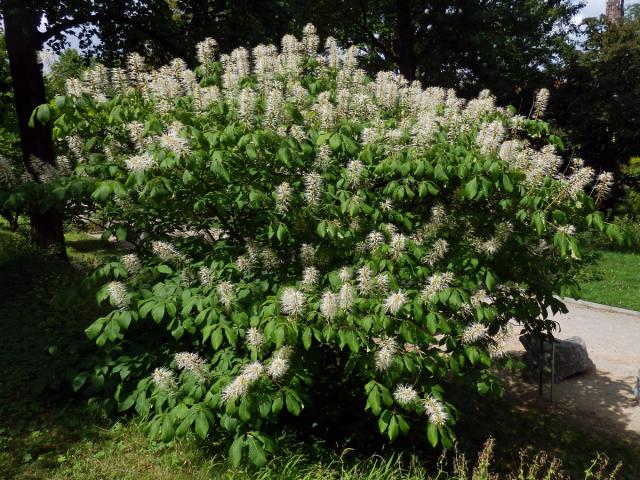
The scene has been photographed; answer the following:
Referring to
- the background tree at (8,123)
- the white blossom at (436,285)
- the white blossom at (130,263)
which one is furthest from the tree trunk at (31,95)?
the white blossom at (436,285)

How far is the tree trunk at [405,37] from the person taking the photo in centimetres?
1875

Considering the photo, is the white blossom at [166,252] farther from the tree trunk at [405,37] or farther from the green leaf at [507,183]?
the tree trunk at [405,37]

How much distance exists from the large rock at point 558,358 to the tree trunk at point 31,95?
326 inches

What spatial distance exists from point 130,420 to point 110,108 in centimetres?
276

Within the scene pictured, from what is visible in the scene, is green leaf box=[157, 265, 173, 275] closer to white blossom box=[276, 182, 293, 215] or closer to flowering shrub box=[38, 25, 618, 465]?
flowering shrub box=[38, 25, 618, 465]

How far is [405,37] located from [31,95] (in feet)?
44.6

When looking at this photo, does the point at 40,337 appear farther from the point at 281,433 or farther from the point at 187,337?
the point at 281,433

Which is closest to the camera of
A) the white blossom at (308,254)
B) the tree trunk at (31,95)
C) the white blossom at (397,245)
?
the white blossom at (397,245)

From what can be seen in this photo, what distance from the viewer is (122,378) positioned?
14.0 ft

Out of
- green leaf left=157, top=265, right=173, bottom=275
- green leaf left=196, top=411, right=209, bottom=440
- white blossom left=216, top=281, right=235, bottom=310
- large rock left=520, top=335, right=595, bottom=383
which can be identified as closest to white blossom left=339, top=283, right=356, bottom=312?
white blossom left=216, top=281, right=235, bottom=310

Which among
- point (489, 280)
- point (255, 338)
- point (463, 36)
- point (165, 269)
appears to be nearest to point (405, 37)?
point (463, 36)

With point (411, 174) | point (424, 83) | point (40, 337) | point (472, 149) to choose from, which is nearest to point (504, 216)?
point (472, 149)

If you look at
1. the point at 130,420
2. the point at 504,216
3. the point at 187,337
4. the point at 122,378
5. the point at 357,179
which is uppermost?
the point at 357,179

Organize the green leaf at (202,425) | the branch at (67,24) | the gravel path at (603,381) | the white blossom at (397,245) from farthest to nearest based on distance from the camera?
the branch at (67,24)
the gravel path at (603,381)
the white blossom at (397,245)
the green leaf at (202,425)
